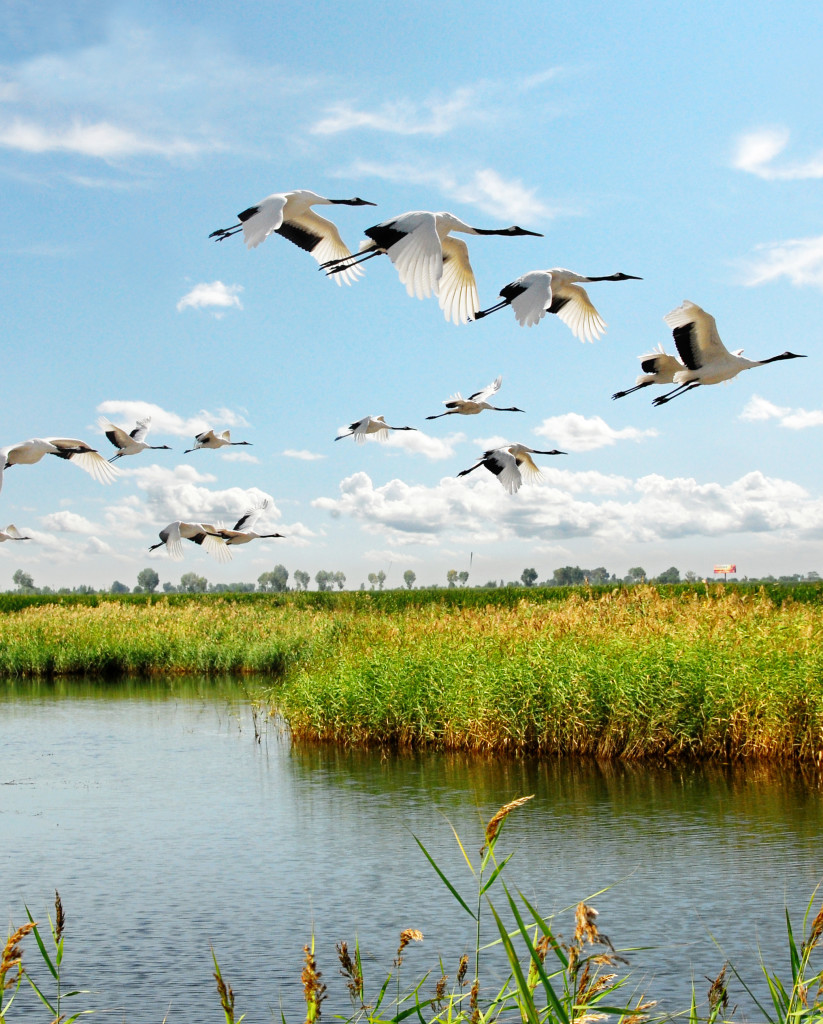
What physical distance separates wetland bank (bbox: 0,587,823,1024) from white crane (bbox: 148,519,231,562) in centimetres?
246

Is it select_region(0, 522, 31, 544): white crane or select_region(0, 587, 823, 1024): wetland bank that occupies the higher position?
select_region(0, 522, 31, 544): white crane

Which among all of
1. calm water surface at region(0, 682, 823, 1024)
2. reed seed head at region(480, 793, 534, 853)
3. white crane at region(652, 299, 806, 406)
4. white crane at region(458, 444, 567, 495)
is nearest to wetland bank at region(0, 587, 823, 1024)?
calm water surface at region(0, 682, 823, 1024)

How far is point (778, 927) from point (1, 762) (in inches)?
403

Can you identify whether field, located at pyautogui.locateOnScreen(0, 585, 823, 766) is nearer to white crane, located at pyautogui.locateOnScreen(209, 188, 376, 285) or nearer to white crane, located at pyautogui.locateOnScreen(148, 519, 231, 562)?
white crane, located at pyautogui.locateOnScreen(148, 519, 231, 562)

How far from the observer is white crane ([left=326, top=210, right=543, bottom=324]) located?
16.0 ft

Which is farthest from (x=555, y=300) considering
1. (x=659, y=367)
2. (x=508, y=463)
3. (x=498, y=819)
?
(x=498, y=819)

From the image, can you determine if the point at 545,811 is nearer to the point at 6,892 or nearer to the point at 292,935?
the point at 292,935

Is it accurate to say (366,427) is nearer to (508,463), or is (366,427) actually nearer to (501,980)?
(508,463)

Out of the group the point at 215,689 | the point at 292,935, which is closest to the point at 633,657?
the point at 292,935

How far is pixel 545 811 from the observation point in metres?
10.5

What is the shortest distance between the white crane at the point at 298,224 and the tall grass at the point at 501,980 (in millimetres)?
3409

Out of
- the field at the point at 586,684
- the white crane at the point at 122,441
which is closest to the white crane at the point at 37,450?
the white crane at the point at 122,441

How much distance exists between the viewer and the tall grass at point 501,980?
261 cm

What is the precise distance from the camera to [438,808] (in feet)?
34.6
